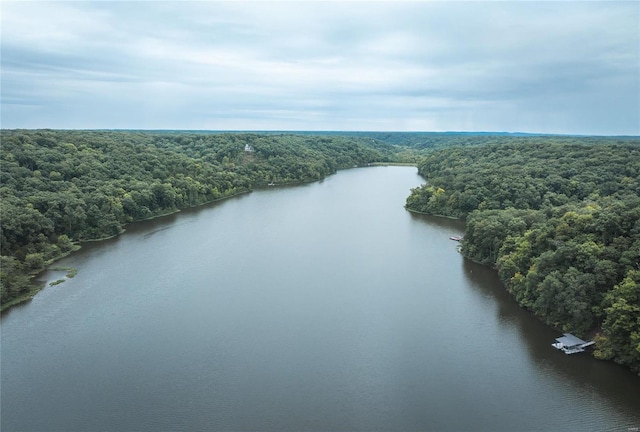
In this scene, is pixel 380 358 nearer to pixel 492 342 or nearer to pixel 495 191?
pixel 492 342

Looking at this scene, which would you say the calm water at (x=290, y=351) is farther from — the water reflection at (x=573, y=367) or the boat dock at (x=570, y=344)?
the boat dock at (x=570, y=344)

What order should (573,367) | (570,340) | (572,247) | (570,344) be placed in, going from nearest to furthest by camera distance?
(573,367), (570,344), (570,340), (572,247)

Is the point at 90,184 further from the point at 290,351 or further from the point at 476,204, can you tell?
the point at 476,204

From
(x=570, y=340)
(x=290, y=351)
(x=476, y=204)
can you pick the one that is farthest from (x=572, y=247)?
(x=476, y=204)

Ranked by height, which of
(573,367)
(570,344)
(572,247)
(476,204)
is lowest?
(573,367)

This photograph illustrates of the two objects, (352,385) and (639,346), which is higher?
(639,346)

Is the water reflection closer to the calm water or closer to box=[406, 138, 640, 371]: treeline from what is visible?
the calm water

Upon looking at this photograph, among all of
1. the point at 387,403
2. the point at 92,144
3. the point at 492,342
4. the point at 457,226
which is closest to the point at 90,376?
the point at 387,403

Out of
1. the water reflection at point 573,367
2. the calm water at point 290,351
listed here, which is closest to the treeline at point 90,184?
the calm water at point 290,351
